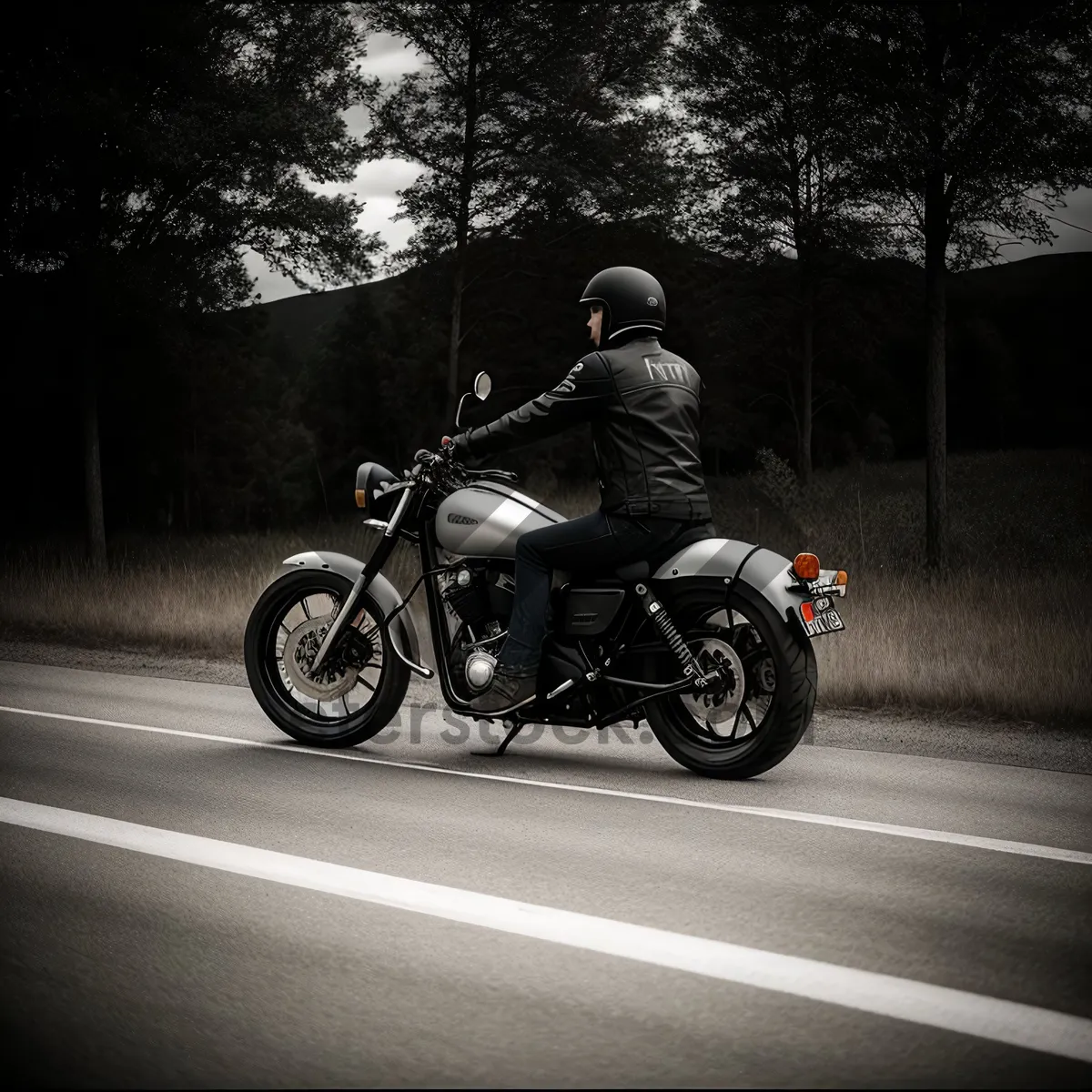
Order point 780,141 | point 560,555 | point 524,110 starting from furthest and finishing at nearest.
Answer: point 524,110, point 780,141, point 560,555

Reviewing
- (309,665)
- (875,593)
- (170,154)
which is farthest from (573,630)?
(170,154)

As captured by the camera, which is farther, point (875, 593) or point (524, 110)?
point (524, 110)

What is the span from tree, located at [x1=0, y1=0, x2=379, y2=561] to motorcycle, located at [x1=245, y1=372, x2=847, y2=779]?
47.4ft

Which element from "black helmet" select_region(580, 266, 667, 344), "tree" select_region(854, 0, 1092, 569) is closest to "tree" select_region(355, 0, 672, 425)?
"tree" select_region(854, 0, 1092, 569)

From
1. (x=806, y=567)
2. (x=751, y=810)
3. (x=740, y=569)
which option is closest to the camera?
(x=751, y=810)

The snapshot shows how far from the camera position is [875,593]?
11.5 m

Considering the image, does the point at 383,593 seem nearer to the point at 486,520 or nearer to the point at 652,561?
the point at 486,520

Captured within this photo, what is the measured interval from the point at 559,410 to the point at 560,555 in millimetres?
679

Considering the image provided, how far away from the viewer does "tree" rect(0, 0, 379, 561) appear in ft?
64.4

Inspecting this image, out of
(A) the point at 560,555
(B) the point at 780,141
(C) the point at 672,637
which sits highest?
(B) the point at 780,141

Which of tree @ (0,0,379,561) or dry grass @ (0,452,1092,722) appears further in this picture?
tree @ (0,0,379,561)

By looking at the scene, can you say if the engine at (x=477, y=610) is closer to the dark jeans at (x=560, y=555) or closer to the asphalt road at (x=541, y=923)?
the dark jeans at (x=560, y=555)

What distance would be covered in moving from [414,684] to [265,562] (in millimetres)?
8347

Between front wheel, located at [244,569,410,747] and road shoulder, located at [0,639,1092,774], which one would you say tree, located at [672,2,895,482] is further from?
front wheel, located at [244,569,410,747]
